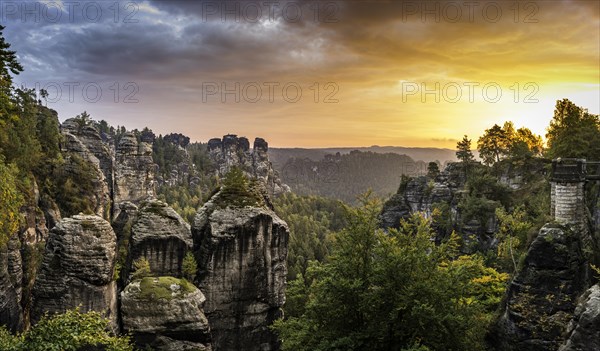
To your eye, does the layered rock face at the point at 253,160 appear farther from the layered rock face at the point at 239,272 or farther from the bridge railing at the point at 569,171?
the bridge railing at the point at 569,171

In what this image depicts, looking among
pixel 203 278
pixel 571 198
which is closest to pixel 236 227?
pixel 203 278

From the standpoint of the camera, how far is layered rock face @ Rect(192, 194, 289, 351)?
2525 centimetres

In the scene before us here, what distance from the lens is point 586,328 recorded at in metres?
10.9

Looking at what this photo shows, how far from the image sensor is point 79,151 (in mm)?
56125

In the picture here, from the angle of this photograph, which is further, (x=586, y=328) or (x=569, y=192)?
(x=569, y=192)

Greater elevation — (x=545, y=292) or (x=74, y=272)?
(x=74, y=272)

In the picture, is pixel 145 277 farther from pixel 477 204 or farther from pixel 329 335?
pixel 477 204

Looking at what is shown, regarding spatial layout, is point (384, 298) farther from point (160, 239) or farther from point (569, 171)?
point (569, 171)

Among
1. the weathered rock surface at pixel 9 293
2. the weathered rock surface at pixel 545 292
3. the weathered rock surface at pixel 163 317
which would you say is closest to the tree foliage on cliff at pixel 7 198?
the weathered rock surface at pixel 9 293

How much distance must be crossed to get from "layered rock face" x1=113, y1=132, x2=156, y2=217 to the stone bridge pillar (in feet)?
303

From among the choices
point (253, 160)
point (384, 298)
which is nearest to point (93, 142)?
point (384, 298)

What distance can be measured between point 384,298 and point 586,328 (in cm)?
708

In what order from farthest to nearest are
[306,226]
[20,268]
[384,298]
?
[306,226]
[20,268]
[384,298]

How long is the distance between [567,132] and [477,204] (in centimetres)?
1300
